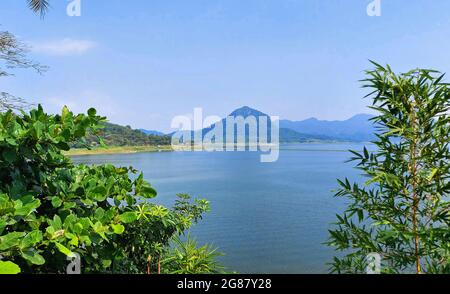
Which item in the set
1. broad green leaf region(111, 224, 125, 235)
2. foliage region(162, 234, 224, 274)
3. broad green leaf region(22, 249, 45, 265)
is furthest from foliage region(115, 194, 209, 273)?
broad green leaf region(22, 249, 45, 265)

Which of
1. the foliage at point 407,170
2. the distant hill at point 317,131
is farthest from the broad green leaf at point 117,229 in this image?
the distant hill at point 317,131

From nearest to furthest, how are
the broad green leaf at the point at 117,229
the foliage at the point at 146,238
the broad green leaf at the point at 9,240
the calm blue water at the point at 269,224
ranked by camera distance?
1. the broad green leaf at the point at 9,240
2. the broad green leaf at the point at 117,229
3. the foliage at the point at 146,238
4. the calm blue water at the point at 269,224

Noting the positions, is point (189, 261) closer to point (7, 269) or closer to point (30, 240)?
point (30, 240)

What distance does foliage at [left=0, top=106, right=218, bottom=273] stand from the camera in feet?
3.28

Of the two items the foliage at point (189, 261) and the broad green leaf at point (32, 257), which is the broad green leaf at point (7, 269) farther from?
the foliage at point (189, 261)

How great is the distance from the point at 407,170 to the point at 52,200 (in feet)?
5.46

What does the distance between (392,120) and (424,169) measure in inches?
11.8

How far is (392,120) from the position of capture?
1935mm

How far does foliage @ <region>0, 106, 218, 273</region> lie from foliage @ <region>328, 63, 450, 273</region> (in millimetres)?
1177

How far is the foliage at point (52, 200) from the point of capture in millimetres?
999

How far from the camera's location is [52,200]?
1166 mm

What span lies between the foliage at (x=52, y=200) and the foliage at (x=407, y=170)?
3.86 ft

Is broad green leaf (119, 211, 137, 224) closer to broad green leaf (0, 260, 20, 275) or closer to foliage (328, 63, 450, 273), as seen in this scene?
broad green leaf (0, 260, 20, 275)
